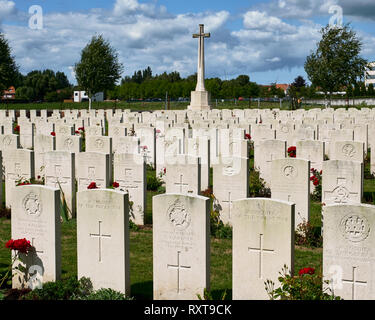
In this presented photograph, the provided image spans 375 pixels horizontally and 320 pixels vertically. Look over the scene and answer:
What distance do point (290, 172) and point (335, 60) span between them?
2896cm

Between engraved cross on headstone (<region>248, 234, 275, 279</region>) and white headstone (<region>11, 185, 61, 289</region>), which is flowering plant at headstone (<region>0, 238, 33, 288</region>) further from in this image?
engraved cross on headstone (<region>248, 234, 275, 279</region>)

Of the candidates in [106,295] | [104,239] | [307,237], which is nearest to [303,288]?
[106,295]

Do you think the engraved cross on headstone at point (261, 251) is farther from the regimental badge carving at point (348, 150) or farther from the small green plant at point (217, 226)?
the regimental badge carving at point (348, 150)

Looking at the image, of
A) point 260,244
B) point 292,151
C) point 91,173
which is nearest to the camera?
point 260,244

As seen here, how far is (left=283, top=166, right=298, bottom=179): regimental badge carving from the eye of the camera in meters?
8.30

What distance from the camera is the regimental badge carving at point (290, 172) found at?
8.30 meters

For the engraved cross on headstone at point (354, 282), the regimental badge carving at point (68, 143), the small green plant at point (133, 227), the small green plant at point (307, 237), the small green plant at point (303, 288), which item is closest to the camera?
the small green plant at point (303, 288)

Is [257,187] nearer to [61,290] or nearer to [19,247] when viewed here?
[61,290]

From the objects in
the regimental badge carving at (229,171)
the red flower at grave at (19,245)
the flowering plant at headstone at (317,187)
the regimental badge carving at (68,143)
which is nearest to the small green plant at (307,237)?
the regimental badge carving at (229,171)

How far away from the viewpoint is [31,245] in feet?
21.2

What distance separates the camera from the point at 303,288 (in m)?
5.22

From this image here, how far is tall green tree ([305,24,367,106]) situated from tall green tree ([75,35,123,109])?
48.1ft

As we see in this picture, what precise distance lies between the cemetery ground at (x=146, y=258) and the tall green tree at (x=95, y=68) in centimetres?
Result: 2951
